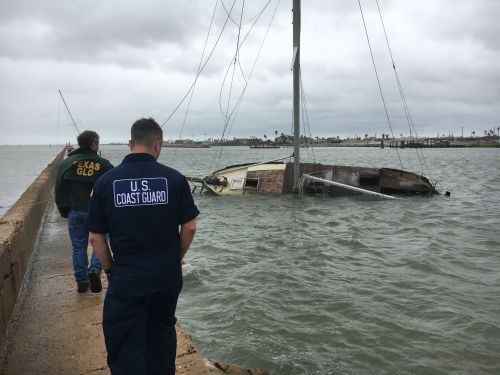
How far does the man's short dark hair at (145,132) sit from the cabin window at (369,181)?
19.4 metres

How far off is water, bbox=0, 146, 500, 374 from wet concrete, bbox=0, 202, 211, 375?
4.95ft

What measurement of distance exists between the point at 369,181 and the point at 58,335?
1910 cm

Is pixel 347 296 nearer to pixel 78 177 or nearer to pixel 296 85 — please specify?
pixel 78 177

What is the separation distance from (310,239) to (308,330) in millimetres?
6444

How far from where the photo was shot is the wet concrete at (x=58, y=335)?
382 centimetres

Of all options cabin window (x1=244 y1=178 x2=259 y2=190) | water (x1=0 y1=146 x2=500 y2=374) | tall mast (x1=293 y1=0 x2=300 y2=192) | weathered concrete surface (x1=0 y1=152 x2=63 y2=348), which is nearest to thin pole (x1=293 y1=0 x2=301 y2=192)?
tall mast (x1=293 y1=0 x2=300 y2=192)

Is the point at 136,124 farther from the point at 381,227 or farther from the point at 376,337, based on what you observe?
the point at 381,227

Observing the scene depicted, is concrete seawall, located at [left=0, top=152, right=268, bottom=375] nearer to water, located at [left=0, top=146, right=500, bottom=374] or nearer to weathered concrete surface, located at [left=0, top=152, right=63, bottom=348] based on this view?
weathered concrete surface, located at [left=0, top=152, right=63, bottom=348]

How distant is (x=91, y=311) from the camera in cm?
491

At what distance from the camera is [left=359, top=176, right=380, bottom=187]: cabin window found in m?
21.5

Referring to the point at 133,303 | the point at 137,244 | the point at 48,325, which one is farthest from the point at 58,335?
the point at 137,244

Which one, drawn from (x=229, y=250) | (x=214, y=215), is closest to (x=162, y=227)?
(x=229, y=250)

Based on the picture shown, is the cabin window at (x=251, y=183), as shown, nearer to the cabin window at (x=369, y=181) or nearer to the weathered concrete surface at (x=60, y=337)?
the cabin window at (x=369, y=181)

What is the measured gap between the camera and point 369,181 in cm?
2156
